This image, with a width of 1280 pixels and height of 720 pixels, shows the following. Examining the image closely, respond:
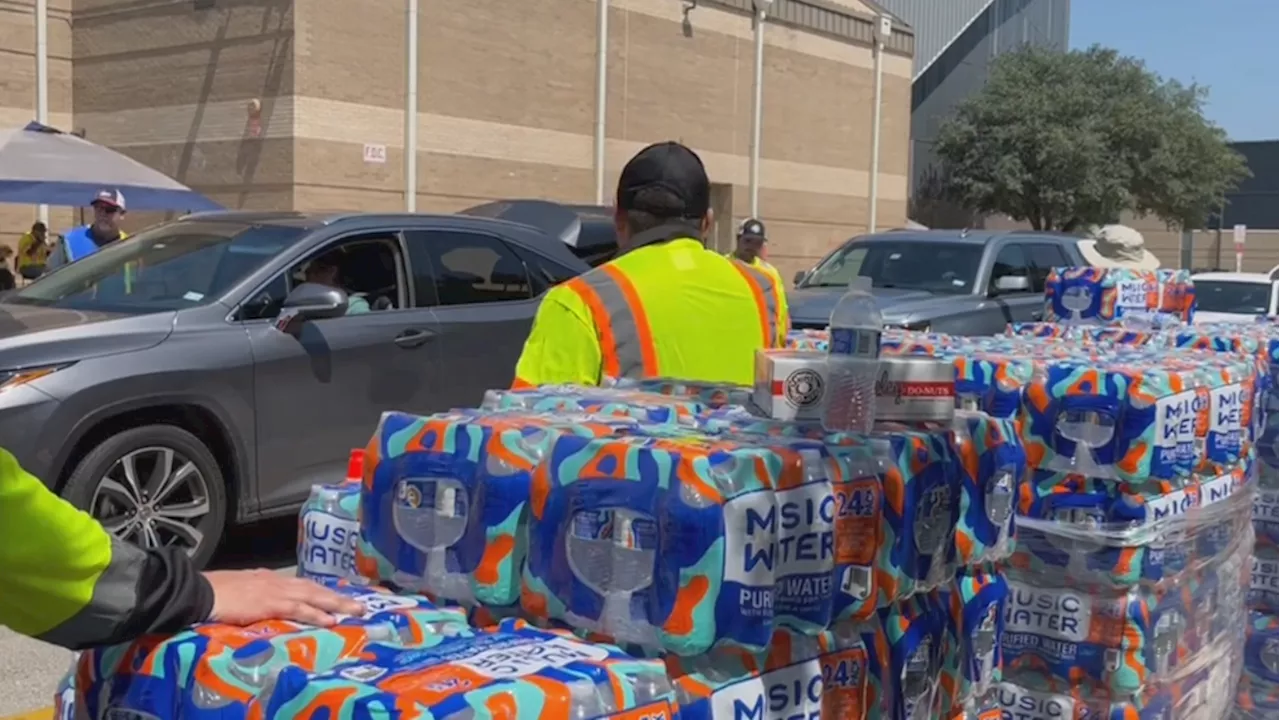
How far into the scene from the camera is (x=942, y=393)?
288 cm

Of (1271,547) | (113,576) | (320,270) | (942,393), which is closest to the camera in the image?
(113,576)

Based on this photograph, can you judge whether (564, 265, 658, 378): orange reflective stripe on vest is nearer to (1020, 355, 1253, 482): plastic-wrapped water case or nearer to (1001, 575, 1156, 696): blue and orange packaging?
(1020, 355, 1253, 482): plastic-wrapped water case

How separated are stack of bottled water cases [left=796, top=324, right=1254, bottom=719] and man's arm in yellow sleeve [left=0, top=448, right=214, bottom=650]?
2.11 meters

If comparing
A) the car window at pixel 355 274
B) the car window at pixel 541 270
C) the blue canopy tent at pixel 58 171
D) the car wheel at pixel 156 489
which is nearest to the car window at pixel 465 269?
the car window at pixel 541 270

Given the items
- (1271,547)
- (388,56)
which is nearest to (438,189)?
(388,56)

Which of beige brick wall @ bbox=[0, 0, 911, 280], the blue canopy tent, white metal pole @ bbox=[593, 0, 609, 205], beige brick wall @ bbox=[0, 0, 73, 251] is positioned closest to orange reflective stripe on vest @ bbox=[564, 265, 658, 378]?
the blue canopy tent

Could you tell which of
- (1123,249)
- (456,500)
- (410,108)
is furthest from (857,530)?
(410,108)

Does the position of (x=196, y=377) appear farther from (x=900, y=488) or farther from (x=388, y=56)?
(x=388, y=56)

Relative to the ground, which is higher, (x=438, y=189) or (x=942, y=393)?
(x=438, y=189)

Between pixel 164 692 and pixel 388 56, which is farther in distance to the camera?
pixel 388 56

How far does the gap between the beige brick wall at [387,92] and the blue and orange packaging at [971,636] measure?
20479mm

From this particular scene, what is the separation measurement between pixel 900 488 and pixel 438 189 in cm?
2305

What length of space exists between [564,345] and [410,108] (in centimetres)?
2134

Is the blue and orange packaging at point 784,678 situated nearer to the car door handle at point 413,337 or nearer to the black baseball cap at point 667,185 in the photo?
the black baseball cap at point 667,185
